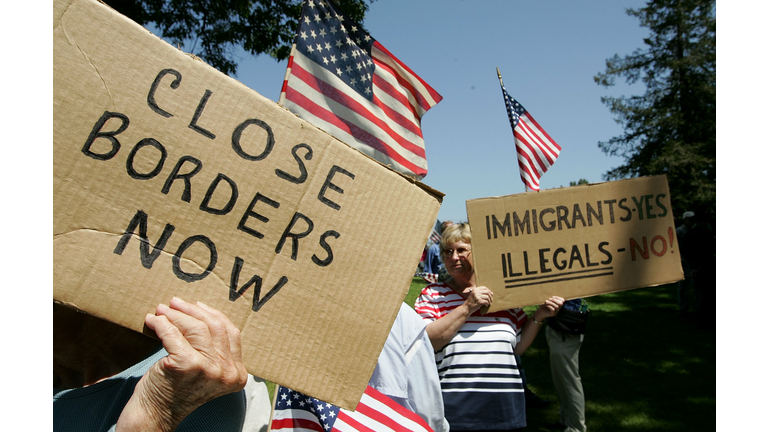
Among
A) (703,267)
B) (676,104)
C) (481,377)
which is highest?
(676,104)

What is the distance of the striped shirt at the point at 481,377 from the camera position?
111 inches

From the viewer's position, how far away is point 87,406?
4.27 feet

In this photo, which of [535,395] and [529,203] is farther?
[535,395]

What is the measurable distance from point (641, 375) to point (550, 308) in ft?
14.4

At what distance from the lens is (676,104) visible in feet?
94.9

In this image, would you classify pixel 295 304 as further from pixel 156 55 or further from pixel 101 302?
pixel 156 55

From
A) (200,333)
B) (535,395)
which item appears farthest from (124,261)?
(535,395)

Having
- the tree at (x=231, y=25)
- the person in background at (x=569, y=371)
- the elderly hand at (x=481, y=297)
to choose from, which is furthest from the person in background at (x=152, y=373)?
the tree at (x=231, y=25)

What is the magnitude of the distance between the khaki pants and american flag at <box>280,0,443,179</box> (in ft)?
6.77

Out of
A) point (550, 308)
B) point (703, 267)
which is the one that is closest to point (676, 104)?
point (703, 267)

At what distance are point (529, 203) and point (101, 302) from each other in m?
2.20

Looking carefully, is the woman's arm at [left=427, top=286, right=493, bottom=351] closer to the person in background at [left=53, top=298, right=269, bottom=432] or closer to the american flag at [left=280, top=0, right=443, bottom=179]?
the american flag at [left=280, top=0, right=443, bottom=179]

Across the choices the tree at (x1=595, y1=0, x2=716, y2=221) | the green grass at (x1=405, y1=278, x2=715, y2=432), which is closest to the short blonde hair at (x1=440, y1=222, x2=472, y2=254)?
the green grass at (x1=405, y1=278, x2=715, y2=432)

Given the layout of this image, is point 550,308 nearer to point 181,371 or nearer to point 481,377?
point 481,377
